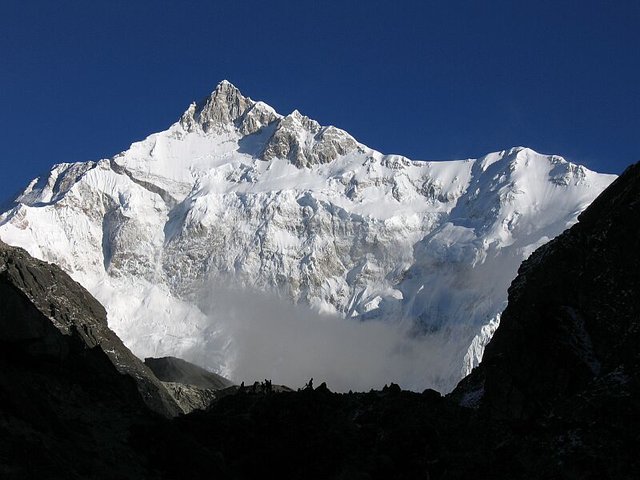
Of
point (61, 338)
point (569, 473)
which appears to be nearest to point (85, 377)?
point (61, 338)

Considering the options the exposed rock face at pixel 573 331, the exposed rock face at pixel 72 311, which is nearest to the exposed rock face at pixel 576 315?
the exposed rock face at pixel 573 331

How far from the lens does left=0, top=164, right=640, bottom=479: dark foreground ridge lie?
43625 millimetres

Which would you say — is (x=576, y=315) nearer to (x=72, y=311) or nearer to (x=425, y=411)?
(x=425, y=411)

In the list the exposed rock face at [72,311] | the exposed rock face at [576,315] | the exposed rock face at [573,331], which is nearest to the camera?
the exposed rock face at [573,331]

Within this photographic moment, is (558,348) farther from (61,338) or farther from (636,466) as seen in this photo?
(61,338)

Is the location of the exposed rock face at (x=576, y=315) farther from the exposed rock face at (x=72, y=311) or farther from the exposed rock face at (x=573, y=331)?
the exposed rock face at (x=72, y=311)

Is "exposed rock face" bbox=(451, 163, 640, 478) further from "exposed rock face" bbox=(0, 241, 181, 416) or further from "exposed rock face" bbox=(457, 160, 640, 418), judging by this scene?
"exposed rock face" bbox=(0, 241, 181, 416)

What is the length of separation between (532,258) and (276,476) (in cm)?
2982

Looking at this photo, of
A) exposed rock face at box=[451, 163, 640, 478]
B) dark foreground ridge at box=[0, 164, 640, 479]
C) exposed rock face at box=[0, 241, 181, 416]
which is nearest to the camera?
dark foreground ridge at box=[0, 164, 640, 479]

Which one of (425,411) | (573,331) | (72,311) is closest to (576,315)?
(573,331)

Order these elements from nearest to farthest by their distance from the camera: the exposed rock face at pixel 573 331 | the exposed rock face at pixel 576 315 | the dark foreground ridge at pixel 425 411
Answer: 1. the dark foreground ridge at pixel 425 411
2. the exposed rock face at pixel 573 331
3. the exposed rock face at pixel 576 315

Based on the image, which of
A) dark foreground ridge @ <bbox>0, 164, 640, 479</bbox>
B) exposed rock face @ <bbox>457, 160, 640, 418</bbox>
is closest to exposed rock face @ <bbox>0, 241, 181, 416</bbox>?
dark foreground ridge @ <bbox>0, 164, 640, 479</bbox>

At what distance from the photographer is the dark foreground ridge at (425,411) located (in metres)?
43.6

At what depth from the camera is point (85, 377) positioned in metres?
54.8
